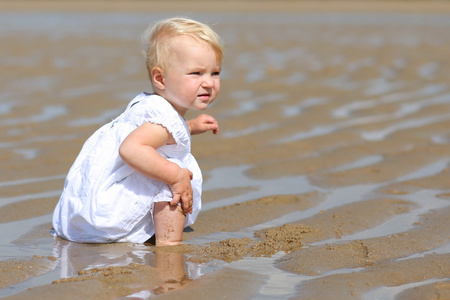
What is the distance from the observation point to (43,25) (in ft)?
46.4

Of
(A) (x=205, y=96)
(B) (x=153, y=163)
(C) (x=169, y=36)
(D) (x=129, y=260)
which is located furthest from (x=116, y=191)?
(C) (x=169, y=36)

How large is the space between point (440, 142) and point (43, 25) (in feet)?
36.4

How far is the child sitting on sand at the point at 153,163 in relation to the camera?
104 inches

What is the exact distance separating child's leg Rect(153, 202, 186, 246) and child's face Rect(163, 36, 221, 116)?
402 mm

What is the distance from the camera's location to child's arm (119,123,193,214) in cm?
257

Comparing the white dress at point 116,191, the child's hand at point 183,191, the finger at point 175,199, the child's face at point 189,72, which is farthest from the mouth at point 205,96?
the finger at point 175,199

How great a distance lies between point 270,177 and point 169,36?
125 cm

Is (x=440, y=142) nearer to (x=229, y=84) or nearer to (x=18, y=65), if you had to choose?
(x=229, y=84)

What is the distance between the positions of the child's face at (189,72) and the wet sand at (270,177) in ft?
1.80

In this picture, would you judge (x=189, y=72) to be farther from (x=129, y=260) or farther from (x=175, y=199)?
(x=129, y=260)

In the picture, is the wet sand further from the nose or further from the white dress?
the nose

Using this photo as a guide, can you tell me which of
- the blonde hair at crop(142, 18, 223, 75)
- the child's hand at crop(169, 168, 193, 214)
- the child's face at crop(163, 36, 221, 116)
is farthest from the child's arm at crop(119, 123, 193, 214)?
the blonde hair at crop(142, 18, 223, 75)

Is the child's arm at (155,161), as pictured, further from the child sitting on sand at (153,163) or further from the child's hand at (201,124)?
the child's hand at (201,124)

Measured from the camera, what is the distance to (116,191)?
2668mm
